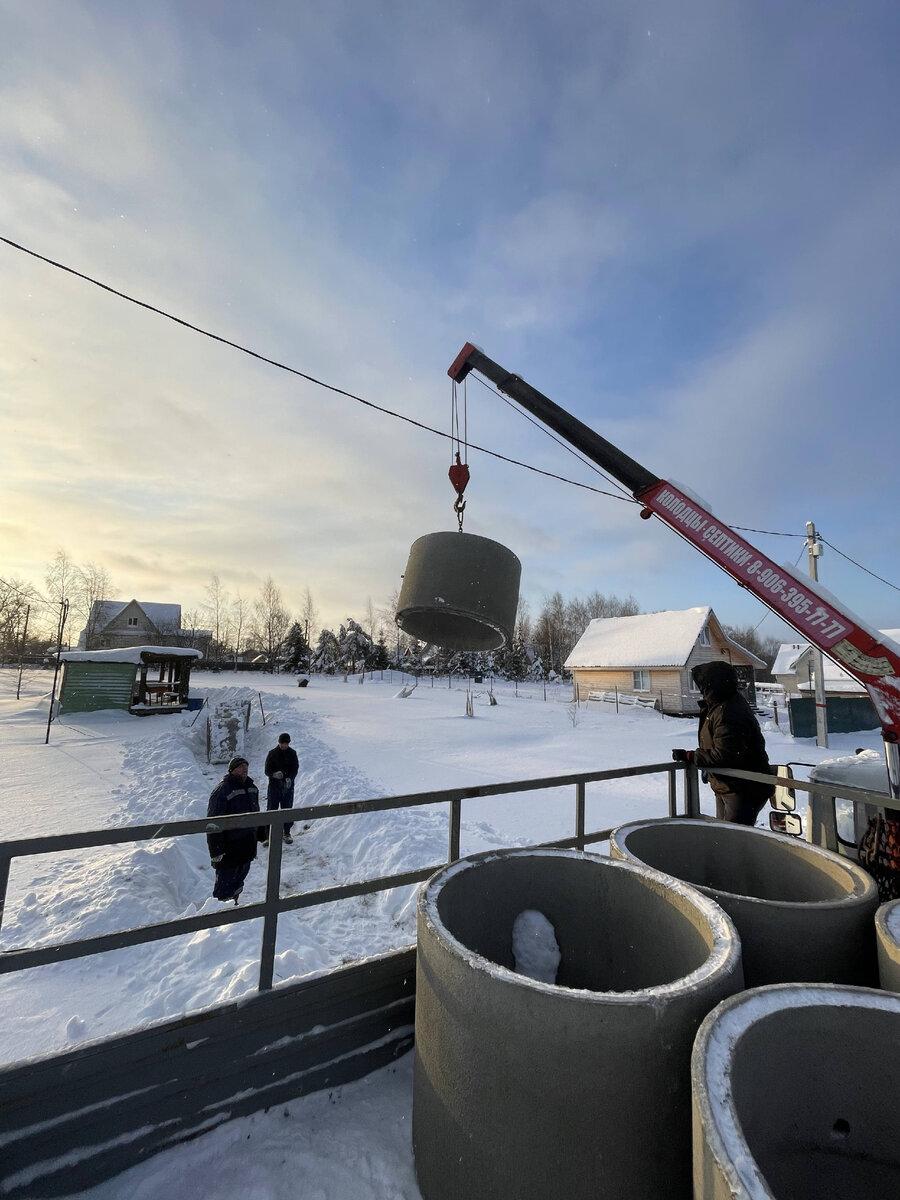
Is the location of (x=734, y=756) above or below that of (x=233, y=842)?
above

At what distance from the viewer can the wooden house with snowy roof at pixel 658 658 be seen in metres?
26.6

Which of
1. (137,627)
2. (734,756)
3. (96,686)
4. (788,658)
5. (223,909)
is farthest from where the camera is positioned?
(137,627)

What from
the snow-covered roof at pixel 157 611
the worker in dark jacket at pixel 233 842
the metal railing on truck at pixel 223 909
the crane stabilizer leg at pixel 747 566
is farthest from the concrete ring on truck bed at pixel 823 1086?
the snow-covered roof at pixel 157 611

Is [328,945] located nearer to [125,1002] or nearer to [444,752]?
[125,1002]

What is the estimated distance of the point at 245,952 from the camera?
4457 mm

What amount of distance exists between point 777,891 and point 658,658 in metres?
25.5

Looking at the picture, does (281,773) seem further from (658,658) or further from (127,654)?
(658,658)

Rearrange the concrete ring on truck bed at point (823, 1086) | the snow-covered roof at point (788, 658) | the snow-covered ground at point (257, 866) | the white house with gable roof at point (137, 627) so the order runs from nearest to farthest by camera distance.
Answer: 1. the concrete ring on truck bed at point (823, 1086)
2. the snow-covered ground at point (257, 866)
3. the snow-covered roof at point (788, 658)
4. the white house with gable roof at point (137, 627)

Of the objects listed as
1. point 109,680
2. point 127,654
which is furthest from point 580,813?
point 109,680

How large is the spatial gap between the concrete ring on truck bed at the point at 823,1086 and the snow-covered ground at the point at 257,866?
4.24 feet

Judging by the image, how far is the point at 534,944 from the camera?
8.84 ft

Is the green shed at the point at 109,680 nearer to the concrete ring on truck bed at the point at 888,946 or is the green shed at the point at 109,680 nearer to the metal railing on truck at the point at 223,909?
the metal railing on truck at the point at 223,909

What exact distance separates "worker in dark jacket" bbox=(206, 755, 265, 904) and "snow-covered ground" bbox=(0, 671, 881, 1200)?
Result: 49cm

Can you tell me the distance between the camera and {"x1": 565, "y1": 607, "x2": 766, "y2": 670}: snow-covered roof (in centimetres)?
2714
